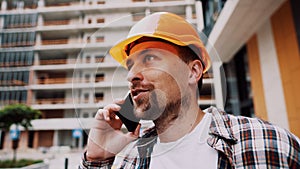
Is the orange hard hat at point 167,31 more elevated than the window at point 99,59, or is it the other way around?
the orange hard hat at point 167,31

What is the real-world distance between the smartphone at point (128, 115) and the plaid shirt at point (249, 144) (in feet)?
0.20

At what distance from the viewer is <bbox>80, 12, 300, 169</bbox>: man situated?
1.16ft

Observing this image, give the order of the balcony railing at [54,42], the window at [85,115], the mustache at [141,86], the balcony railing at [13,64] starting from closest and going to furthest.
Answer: the mustache at [141,86] → the window at [85,115] → the balcony railing at [54,42] → the balcony railing at [13,64]

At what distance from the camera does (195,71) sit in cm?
41

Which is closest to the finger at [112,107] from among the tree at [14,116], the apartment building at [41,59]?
→ the tree at [14,116]

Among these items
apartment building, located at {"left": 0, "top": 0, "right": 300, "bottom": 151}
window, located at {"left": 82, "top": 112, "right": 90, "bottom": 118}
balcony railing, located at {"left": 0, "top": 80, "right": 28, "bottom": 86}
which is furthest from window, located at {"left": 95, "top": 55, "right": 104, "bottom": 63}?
balcony railing, located at {"left": 0, "top": 80, "right": 28, "bottom": 86}

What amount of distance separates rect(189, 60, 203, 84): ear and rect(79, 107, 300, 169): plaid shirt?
0.10 m

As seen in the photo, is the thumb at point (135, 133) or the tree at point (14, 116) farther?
the tree at point (14, 116)

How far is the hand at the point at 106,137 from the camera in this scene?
1.45 ft

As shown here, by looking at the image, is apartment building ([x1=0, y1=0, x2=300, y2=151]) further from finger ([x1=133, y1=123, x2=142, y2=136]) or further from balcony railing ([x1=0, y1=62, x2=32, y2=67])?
balcony railing ([x1=0, y1=62, x2=32, y2=67])

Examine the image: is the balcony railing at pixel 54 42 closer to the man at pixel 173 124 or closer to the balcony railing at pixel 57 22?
the balcony railing at pixel 57 22

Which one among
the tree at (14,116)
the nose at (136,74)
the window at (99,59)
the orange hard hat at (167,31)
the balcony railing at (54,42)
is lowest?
the tree at (14,116)

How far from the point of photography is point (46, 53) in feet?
42.7

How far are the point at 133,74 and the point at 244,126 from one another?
0.24 m
